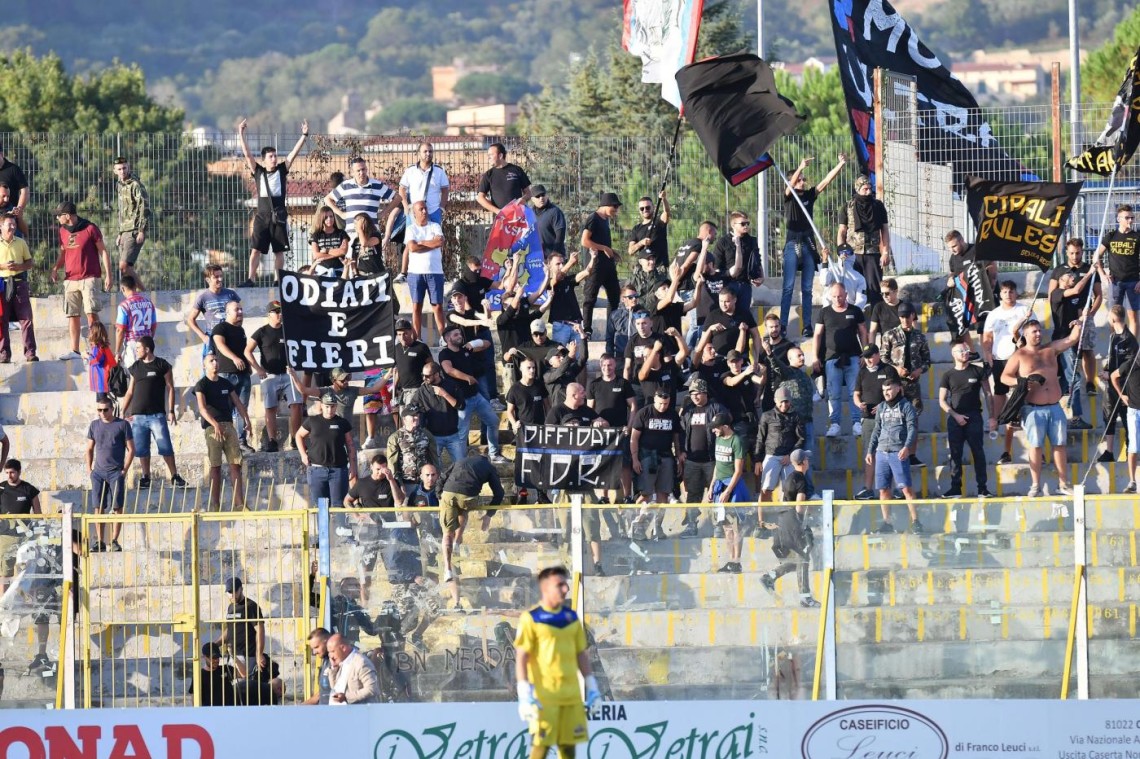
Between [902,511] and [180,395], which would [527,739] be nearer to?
[902,511]

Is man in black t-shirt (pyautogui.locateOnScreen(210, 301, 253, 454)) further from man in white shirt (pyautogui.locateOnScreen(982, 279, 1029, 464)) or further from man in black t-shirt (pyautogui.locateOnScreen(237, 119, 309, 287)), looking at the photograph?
man in white shirt (pyautogui.locateOnScreen(982, 279, 1029, 464))

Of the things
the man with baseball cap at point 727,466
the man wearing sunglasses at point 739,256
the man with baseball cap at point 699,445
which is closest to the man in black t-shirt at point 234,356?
the man with baseball cap at point 699,445

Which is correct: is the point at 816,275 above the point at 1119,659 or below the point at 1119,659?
above

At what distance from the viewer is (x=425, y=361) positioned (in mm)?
20578

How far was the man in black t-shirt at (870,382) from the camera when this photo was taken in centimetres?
2052

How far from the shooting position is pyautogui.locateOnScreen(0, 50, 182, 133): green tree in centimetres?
8438

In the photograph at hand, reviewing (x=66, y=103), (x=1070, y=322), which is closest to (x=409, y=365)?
(x=1070, y=322)

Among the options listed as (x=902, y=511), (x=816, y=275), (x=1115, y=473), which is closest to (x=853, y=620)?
(x=902, y=511)

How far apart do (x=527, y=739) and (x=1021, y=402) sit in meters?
7.26

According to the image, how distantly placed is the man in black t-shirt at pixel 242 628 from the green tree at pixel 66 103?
67513mm

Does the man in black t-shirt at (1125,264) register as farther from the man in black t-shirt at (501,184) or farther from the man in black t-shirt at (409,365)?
the man in black t-shirt at (409,365)

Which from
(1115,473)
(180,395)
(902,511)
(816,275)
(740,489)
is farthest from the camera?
(816,275)

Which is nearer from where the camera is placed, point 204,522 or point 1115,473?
point 204,522

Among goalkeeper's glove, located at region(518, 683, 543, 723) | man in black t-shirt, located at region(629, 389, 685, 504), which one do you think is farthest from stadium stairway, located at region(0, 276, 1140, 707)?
goalkeeper's glove, located at region(518, 683, 543, 723)
